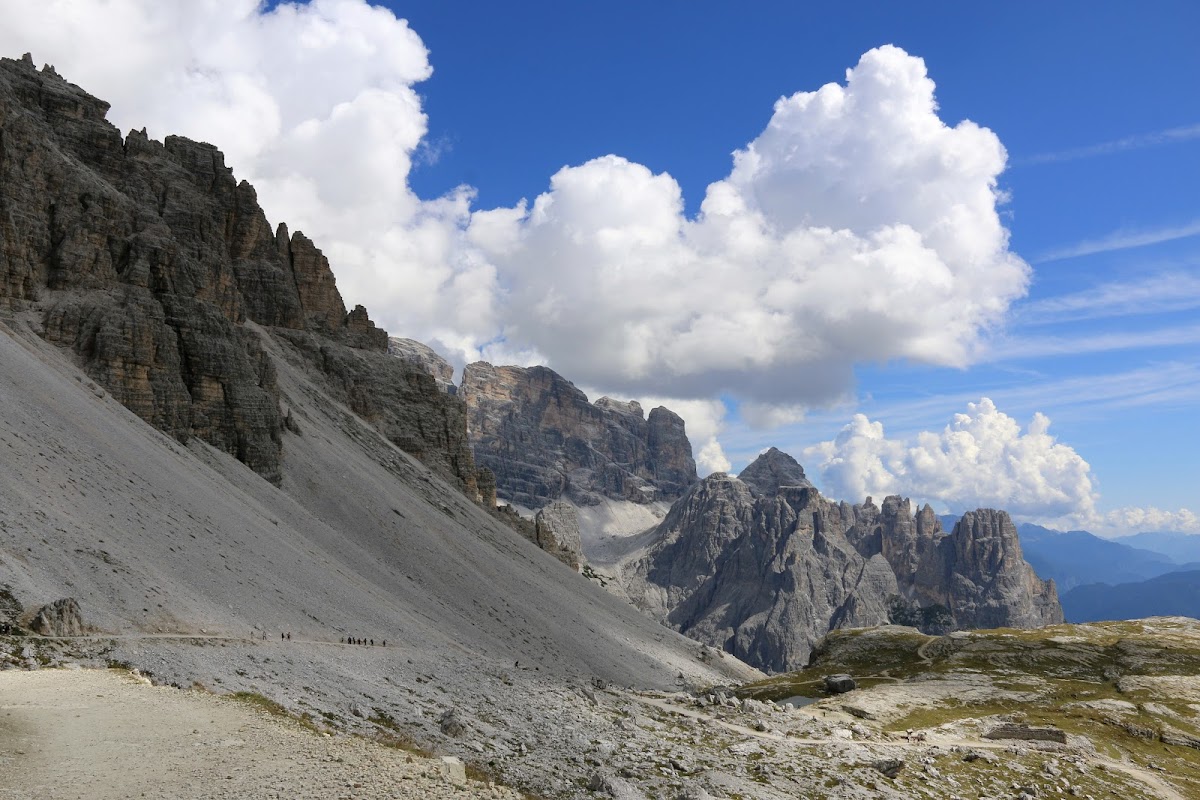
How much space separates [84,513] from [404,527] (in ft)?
175

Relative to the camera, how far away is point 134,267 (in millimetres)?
103188

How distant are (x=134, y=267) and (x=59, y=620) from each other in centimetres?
8196

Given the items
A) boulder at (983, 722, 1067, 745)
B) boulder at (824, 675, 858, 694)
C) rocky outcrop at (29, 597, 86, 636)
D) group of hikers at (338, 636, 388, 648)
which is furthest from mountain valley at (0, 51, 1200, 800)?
boulder at (824, 675, 858, 694)

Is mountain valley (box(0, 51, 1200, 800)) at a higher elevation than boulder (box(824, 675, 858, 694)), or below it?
higher

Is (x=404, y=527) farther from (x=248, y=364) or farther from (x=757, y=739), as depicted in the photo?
(x=757, y=739)

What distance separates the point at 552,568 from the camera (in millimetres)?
137750

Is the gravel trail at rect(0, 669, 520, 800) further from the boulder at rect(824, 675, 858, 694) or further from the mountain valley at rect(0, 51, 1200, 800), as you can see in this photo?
the boulder at rect(824, 675, 858, 694)

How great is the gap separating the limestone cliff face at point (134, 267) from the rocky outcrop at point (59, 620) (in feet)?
203

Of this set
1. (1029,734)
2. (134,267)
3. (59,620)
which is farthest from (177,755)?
(134,267)

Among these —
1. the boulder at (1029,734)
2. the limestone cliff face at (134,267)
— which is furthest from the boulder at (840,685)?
the limestone cliff face at (134,267)

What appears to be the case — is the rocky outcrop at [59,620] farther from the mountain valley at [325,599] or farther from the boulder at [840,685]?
the boulder at [840,685]

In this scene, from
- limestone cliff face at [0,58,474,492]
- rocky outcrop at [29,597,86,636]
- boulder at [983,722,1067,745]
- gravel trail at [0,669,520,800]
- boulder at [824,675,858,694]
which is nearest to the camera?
gravel trail at [0,669,520,800]

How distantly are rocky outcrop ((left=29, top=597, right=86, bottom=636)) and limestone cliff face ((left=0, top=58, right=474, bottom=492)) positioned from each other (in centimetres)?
6188

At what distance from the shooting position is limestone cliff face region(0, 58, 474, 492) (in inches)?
3632
